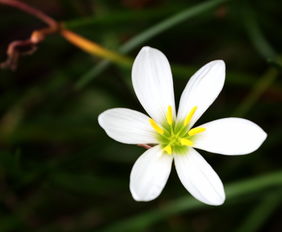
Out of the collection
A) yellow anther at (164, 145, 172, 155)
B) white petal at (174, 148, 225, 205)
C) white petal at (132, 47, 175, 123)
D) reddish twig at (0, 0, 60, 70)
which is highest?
reddish twig at (0, 0, 60, 70)

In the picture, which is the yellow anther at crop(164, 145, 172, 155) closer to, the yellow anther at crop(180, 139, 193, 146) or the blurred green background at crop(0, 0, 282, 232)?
the yellow anther at crop(180, 139, 193, 146)

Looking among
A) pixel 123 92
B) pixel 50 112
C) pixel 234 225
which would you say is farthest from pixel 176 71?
pixel 234 225

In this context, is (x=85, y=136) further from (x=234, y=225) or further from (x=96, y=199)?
(x=234, y=225)

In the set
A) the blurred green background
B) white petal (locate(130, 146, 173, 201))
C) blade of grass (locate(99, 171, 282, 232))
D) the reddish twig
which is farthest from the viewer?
the blurred green background

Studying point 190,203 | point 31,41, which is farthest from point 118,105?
point 31,41

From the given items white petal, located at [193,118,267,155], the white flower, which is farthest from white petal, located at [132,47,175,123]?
white petal, located at [193,118,267,155]

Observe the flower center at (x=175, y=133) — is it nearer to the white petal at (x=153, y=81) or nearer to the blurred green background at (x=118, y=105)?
the white petal at (x=153, y=81)

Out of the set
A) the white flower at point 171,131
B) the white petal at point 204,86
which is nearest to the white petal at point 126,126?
the white flower at point 171,131
